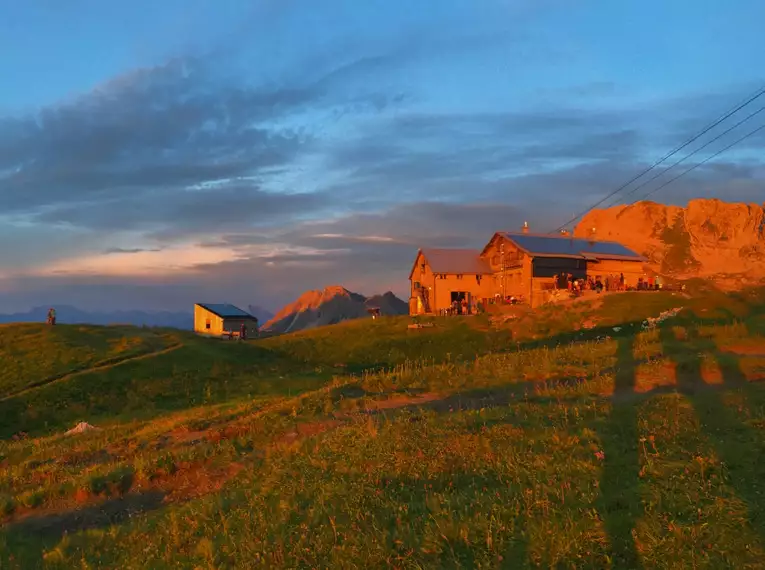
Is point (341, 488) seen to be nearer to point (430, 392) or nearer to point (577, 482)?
point (577, 482)

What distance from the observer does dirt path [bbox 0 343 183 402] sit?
34016 mm

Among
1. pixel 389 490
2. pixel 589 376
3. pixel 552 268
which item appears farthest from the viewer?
pixel 552 268

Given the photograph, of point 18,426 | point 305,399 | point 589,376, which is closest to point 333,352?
point 18,426

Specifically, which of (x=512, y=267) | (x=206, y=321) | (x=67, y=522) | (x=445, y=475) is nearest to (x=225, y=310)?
(x=206, y=321)

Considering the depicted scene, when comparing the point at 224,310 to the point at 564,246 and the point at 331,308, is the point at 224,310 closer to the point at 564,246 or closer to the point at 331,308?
the point at 564,246

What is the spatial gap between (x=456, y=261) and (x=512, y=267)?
28.0 ft

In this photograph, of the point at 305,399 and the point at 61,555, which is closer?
the point at 61,555

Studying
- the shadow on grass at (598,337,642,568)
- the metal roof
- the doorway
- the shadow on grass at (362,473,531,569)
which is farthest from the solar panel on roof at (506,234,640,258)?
the shadow on grass at (362,473,531,569)

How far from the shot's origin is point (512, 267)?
66812mm

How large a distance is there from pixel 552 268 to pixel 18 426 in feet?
174

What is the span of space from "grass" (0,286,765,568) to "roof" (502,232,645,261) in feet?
142

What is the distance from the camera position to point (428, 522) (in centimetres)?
730

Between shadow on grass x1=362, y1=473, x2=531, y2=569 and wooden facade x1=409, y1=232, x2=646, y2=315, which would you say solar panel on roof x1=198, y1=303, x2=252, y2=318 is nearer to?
wooden facade x1=409, y1=232, x2=646, y2=315

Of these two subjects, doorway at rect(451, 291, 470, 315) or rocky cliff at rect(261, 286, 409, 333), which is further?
rocky cliff at rect(261, 286, 409, 333)
